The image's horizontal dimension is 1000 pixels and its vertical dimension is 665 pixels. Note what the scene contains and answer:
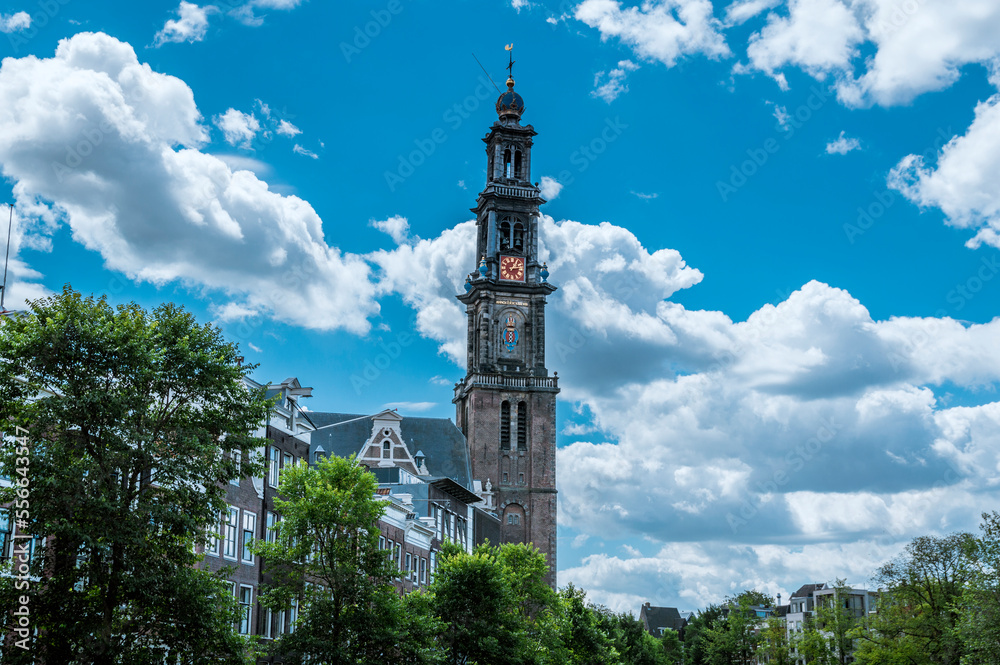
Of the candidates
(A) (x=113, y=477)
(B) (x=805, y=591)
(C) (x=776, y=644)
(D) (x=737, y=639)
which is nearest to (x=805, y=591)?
(B) (x=805, y=591)

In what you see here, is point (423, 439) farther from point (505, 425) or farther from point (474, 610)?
point (474, 610)

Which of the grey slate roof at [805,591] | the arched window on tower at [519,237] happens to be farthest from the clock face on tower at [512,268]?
the grey slate roof at [805,591]

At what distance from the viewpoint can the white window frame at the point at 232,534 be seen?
134 feet

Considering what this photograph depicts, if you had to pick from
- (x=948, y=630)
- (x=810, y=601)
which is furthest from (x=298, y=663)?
(x=810, y=601)

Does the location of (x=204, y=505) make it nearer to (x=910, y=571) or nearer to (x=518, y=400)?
(x=910, y=571)

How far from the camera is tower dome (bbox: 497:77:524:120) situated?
4710 inches

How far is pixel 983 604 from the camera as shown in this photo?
4925 cm

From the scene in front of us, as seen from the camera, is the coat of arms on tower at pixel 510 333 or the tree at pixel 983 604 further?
the coat of arms on tower at pixel 510 333

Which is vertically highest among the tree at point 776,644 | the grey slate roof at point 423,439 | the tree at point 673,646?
the grey slate roof at point 423,439

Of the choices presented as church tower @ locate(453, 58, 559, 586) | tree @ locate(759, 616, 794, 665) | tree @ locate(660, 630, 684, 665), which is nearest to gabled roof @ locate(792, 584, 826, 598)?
tree @ locate(660, 630, 684, 665)

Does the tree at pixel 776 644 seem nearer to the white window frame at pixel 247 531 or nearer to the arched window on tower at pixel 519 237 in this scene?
the arched window on tower at pixel 519 237

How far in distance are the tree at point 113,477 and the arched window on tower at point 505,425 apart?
7857cm

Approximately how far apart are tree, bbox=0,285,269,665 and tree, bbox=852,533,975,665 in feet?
159

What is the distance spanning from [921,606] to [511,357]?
54493 millimetres
